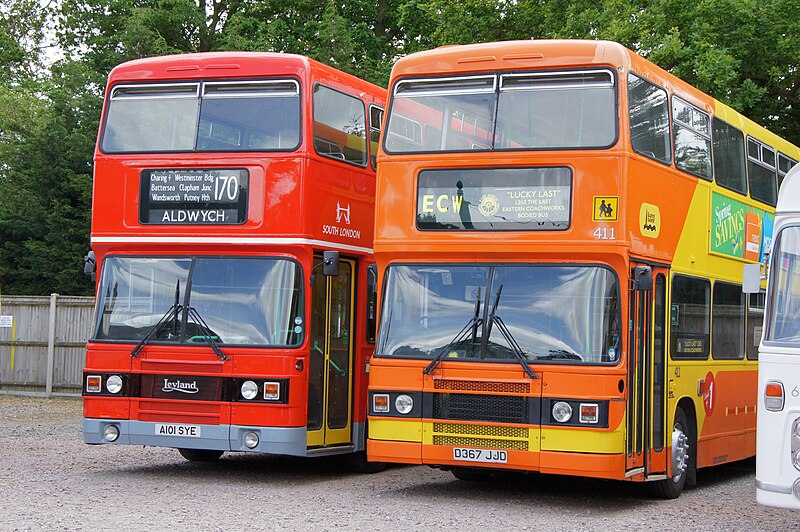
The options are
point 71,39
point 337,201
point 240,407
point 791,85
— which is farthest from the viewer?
point 71,39

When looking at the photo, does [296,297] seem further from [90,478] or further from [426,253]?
[90,478]

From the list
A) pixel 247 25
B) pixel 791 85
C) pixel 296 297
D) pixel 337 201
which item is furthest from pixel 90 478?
pixel 247 25

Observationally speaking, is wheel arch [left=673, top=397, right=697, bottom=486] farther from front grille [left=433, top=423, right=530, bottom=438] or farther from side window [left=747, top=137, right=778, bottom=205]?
side window [left=747, top=137, right=778, bottom=205]

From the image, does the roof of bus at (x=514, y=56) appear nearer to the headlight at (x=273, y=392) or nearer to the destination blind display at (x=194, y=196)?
the destination blind display at (x=194, y=196)

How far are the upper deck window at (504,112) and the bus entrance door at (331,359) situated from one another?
2261 mm

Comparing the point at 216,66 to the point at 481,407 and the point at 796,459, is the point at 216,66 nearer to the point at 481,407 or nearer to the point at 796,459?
the point at 481,407

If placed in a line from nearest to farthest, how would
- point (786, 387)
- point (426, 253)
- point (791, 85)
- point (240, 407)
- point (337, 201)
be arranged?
point (786, 387) < point (426, 253) < point (240, 407) < point (337, 201) < point (791, 85)

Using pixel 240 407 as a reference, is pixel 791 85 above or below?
above

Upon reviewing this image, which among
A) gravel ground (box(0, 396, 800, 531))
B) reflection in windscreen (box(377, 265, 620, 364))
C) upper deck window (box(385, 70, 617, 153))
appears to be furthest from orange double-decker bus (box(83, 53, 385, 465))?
upper deck window (box(385, 70, 617, 153))

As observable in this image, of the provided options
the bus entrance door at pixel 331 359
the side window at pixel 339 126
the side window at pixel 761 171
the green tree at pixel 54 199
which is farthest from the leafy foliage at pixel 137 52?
the bus entrance door at pixel 331 359

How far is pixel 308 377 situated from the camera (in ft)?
47.2

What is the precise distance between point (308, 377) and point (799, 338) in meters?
5.77

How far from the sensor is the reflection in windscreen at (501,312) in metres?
12.4

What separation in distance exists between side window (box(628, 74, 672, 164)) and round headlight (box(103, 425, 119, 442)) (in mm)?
6422
